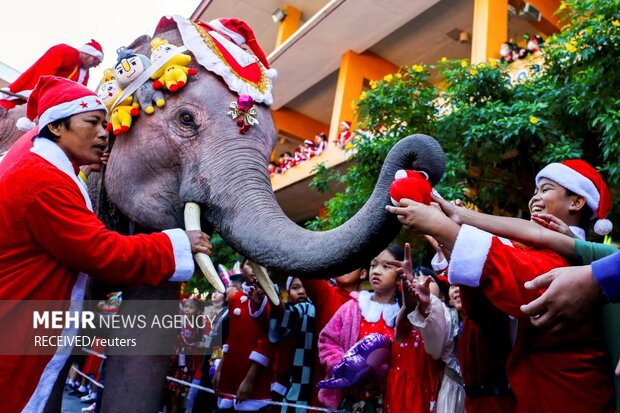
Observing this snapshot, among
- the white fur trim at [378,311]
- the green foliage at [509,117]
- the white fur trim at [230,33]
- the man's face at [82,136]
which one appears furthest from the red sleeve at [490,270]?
the green foliage at [509,117]

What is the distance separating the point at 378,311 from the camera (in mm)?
3467

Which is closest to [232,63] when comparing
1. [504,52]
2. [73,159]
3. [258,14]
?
[73,159]

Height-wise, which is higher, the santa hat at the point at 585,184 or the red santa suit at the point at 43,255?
the santa hat at the point at 585,184

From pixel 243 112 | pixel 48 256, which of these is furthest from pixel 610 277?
pixel 48 256

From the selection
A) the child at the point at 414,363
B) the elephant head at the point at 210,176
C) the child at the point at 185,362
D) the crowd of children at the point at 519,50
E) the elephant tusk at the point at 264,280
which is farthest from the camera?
the crowd of children at the point at 519,50

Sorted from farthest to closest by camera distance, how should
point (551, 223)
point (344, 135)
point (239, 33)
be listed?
point (344, 135)
point (239, 33)
point (551, 223)

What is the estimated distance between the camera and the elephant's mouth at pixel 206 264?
232cm

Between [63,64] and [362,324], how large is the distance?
7.66 ft

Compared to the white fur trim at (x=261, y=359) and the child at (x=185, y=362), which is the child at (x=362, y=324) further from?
the child at (x=185, y=362)

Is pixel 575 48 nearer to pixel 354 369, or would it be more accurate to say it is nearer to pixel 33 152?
→ pixel 354 369

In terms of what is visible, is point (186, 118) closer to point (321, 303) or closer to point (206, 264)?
point (206, 264)

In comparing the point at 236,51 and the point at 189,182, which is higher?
the point at 236,51

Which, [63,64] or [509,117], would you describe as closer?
[63,64]

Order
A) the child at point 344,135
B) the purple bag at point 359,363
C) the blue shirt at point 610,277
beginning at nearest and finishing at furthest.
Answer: the blue shirt at point 610,277 → the purple bag at point 359,363 → the child at point 344,135
